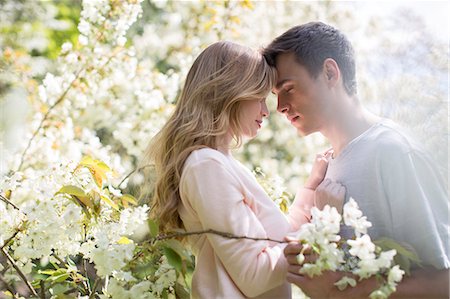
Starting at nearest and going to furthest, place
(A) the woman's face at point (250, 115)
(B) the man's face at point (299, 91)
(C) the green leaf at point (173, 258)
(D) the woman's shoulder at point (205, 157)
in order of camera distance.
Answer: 1. (C) the green leaf at point (173, 258)
2. (D) the woman's shoulder at point (205, 157)
3. (A) the woman's face at point (250, 115)
4. (B) the man's face at point (299, 91)

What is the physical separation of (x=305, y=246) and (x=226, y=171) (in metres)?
0.33

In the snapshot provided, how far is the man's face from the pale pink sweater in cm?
28

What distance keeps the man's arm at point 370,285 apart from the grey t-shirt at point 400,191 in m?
0.03

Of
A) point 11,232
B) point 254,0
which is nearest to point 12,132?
point 254,0

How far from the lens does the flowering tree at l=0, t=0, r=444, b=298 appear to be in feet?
5.66

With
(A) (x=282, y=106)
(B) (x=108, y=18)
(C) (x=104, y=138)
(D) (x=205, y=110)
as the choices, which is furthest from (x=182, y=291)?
(C) (x=104, y=138)

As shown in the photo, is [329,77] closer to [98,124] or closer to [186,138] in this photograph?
[186,138]

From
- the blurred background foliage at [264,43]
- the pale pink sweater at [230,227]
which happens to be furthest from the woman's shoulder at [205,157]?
the blurred background foliage at [264,43]

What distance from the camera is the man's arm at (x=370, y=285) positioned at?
5.09 ft

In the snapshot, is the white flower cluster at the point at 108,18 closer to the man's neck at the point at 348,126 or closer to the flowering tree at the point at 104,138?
the flowering tree at the point at 104,138

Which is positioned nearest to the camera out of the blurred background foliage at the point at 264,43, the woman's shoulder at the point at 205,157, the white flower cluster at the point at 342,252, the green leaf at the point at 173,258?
the white flower cluster at the point at 342,252

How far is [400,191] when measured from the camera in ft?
5.50

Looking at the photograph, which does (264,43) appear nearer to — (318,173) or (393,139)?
(318,173)

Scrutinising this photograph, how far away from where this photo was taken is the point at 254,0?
4.18 meters
